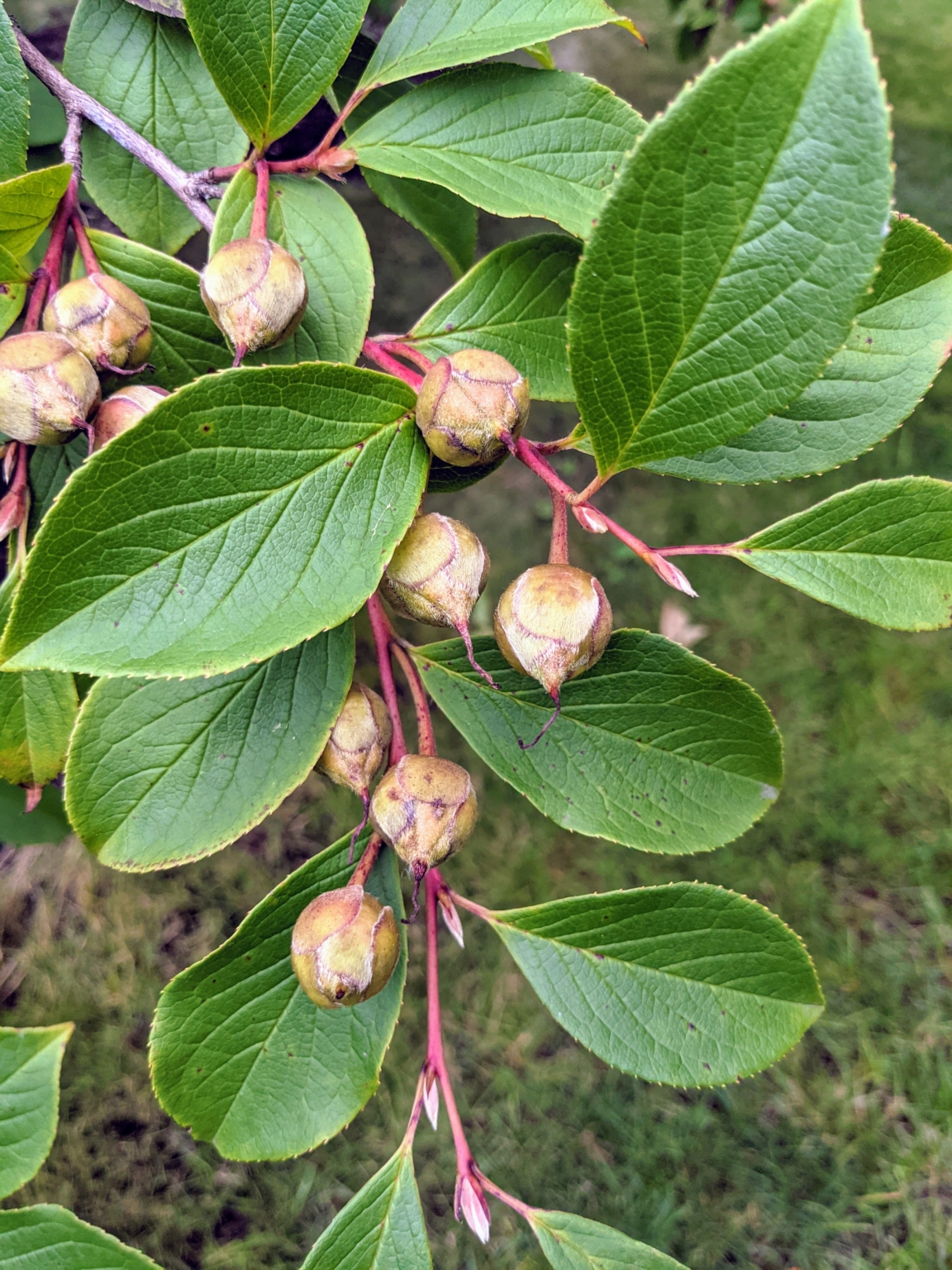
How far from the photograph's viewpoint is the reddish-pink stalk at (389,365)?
2.85 feet

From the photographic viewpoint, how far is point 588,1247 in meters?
0.99

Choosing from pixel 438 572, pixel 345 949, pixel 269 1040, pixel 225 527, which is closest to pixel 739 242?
pixel 438 572

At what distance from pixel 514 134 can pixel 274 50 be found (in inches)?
10.0

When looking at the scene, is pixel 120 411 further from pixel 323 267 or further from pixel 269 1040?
pixel 269 1040

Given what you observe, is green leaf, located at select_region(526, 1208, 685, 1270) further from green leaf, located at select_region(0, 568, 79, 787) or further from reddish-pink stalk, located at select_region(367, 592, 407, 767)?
green leaf, located at select_region(0, 568, 79, 787)

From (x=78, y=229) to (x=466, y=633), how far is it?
62cm

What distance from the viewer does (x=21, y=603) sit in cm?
63

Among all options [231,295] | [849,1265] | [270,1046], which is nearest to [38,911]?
[270,1046]

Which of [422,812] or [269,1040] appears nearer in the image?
[422,812]

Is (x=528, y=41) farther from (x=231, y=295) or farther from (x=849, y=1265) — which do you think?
(x=849, y=1265)

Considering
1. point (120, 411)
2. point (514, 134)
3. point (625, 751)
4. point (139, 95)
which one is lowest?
point (625, 751)

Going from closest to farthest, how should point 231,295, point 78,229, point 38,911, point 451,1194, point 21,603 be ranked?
1. point 21,603
2. point 231,295
3. point 78,229
4. point 451,1194
5. point 38,911

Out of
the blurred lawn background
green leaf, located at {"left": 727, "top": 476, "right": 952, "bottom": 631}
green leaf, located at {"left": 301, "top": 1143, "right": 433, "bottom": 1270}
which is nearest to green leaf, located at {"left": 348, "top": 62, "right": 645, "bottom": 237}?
green leaf, located at {"left": 727, "top": 476, "right": 952, "bottom": 631}

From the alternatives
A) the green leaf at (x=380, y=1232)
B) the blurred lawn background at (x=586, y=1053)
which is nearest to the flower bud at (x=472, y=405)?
the green leaf at (x=380, y=1232)
